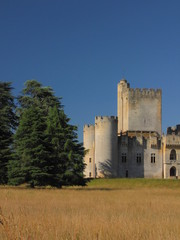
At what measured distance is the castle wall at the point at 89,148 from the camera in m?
65.7

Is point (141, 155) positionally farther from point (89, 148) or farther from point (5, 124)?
point (5, 124)

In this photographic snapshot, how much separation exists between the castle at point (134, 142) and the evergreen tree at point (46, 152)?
19.8 metres

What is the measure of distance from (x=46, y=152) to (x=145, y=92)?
117 ft

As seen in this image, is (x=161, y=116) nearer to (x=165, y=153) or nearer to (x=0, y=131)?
(x=165, y=153)

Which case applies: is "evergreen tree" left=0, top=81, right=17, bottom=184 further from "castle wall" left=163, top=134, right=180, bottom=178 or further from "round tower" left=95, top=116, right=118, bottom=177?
"castle wall" left=163, top=134, right=180, bottom=178

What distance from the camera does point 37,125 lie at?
3641 centimetres

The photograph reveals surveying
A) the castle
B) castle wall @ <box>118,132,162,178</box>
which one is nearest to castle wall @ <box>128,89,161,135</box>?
the castle

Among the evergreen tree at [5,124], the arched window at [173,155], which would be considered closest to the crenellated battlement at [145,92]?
the arched window at [173,155]

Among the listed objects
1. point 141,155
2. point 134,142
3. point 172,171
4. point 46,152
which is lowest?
point 172,171

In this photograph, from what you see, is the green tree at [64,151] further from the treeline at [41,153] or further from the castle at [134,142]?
the castle at [134,142]

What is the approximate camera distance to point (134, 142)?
208ft

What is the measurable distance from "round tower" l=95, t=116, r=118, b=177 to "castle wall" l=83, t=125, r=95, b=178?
336 centimetres

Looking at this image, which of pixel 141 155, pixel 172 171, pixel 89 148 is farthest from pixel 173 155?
pixel 89 148

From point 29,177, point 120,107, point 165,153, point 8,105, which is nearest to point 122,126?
point 120,107
